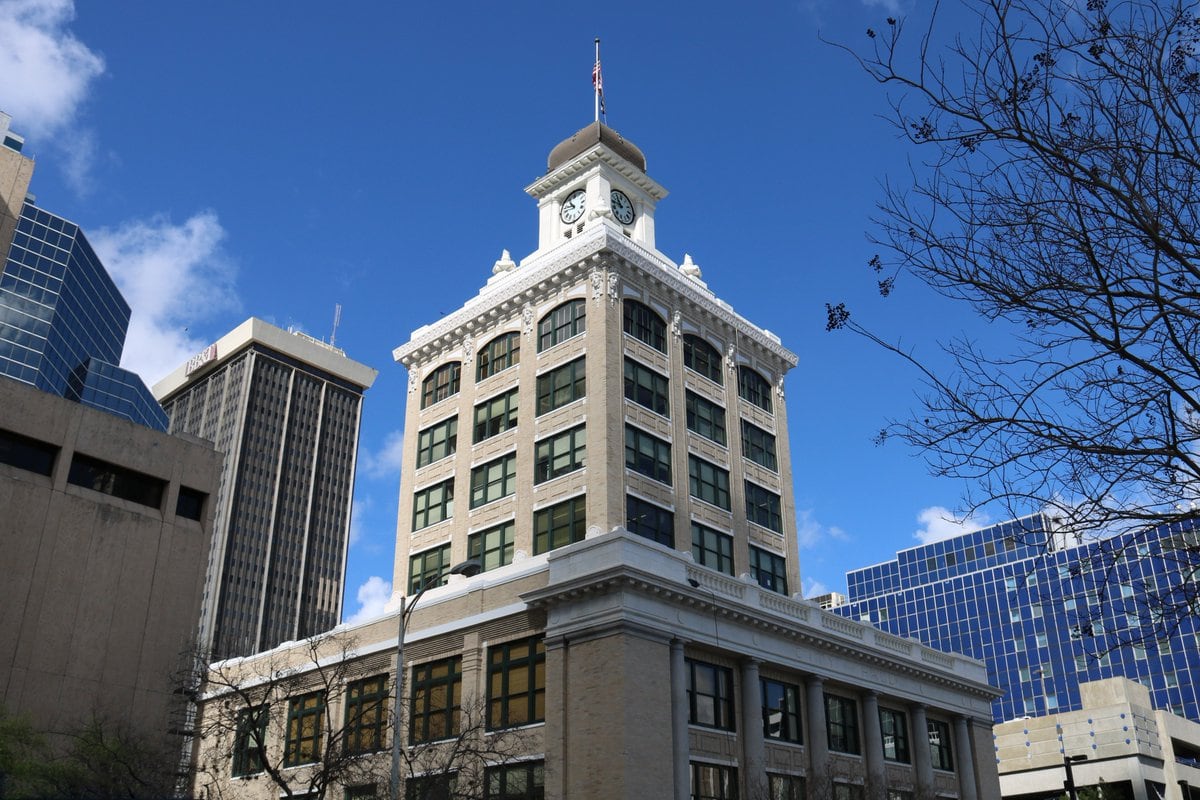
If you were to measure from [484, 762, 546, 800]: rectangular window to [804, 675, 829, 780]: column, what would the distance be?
412 inches

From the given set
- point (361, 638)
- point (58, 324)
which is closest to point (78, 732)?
point (361, 638)

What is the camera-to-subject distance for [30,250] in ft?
507

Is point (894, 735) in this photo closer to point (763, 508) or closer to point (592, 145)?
point (763, 508)

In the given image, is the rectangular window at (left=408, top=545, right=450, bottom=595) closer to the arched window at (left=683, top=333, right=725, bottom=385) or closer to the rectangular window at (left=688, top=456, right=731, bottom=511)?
the rectangular window at (left=688, top=456, right=731, bottom=511)

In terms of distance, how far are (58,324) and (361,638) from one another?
12969 cm

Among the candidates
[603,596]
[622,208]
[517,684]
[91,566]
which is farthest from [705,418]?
[91,566]

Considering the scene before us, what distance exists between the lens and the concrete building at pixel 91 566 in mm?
43625

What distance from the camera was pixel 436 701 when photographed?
4184 cm

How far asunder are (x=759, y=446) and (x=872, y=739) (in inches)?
651

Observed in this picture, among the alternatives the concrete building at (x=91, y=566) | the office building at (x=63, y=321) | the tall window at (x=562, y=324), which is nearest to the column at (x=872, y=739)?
the tall window at (x=562, y=324)

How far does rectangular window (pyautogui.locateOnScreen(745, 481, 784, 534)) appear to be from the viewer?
2092 inches

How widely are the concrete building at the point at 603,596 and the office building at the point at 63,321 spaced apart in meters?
101

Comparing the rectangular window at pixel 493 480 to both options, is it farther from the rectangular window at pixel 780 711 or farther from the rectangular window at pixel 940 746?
the rectangular window at pixel 940 746

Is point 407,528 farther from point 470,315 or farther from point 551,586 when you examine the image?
point 551,586
